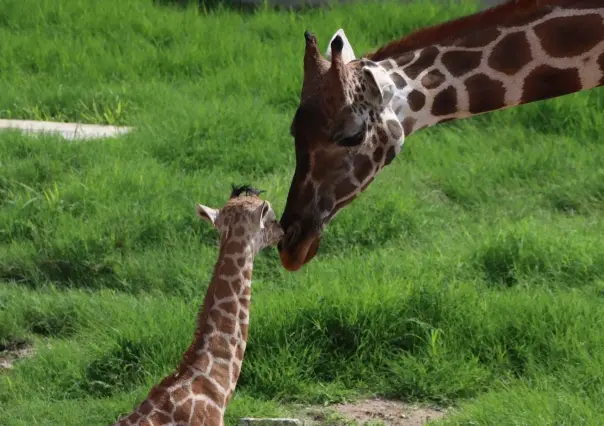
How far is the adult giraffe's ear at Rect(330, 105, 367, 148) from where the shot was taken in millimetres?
4359

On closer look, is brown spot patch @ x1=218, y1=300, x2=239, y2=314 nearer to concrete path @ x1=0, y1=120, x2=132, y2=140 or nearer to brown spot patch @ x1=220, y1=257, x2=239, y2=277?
brown spot patch @ x1=220, y1=257, x2=239, y2=277

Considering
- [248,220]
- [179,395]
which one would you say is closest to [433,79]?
[248,220]

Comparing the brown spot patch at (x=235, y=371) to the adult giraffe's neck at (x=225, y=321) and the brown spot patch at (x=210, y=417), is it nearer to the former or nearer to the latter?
the adult giraffe's neck at (x=225, y=321)

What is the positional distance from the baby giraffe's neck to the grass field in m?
0.83

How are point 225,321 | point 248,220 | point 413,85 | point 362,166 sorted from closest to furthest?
point 362,166
point 413,85
point 248,220
point 225,321

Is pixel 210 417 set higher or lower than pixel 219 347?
lower

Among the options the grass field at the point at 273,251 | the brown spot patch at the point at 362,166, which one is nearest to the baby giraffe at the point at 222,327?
the brown spot patch at the point at 362,166

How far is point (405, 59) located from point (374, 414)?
1914 millimetres

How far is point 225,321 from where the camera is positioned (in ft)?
16.9

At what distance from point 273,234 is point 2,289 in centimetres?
265

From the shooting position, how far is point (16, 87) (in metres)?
9.70

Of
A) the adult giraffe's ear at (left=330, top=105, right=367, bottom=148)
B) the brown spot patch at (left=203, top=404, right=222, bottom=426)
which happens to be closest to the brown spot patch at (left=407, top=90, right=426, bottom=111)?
the adult giraffe's ear at (left=330, top=105, right=367, bottom=148)

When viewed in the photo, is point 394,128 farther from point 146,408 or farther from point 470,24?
point 146,408

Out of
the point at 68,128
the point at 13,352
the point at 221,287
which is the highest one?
the point at 221,287
